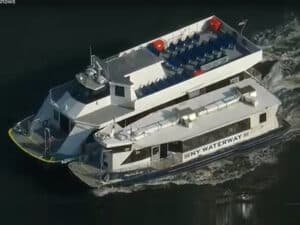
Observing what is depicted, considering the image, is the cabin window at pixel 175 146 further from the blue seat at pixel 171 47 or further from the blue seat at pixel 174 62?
the blue seat at pixel 171 47

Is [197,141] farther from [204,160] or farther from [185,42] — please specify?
[185,42]

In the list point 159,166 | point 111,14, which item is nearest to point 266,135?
point 159,166

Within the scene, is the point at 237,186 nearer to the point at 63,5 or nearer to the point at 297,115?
the point at 297,115

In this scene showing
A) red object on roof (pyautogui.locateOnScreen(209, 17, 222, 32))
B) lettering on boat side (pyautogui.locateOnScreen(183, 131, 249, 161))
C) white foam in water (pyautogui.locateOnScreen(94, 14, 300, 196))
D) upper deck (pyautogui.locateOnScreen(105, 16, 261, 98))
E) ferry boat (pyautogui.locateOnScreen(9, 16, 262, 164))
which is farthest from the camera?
red object on roof (pyautogui.locateOnScreen(209, 17, 222, 32))

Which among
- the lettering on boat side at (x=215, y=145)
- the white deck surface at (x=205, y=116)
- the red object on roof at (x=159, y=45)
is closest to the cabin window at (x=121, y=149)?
the white deck surface at (x=205, y=116)

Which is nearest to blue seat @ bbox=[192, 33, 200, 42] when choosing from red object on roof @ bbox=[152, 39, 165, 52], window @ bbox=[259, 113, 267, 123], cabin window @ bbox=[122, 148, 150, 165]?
red object on roof @ bbox=[152, 39, 165, 52]

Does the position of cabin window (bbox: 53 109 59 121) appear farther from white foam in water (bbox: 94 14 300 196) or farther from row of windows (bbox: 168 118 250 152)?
row of windows (bbox: 168 118 250 152)

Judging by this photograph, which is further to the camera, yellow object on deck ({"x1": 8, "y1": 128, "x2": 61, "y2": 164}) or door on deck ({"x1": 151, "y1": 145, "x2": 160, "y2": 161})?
door on deck ({"x1": 151, "y1": 145, "x2": 160, "y2": 161})

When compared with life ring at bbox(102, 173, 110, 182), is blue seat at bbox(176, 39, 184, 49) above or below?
above
